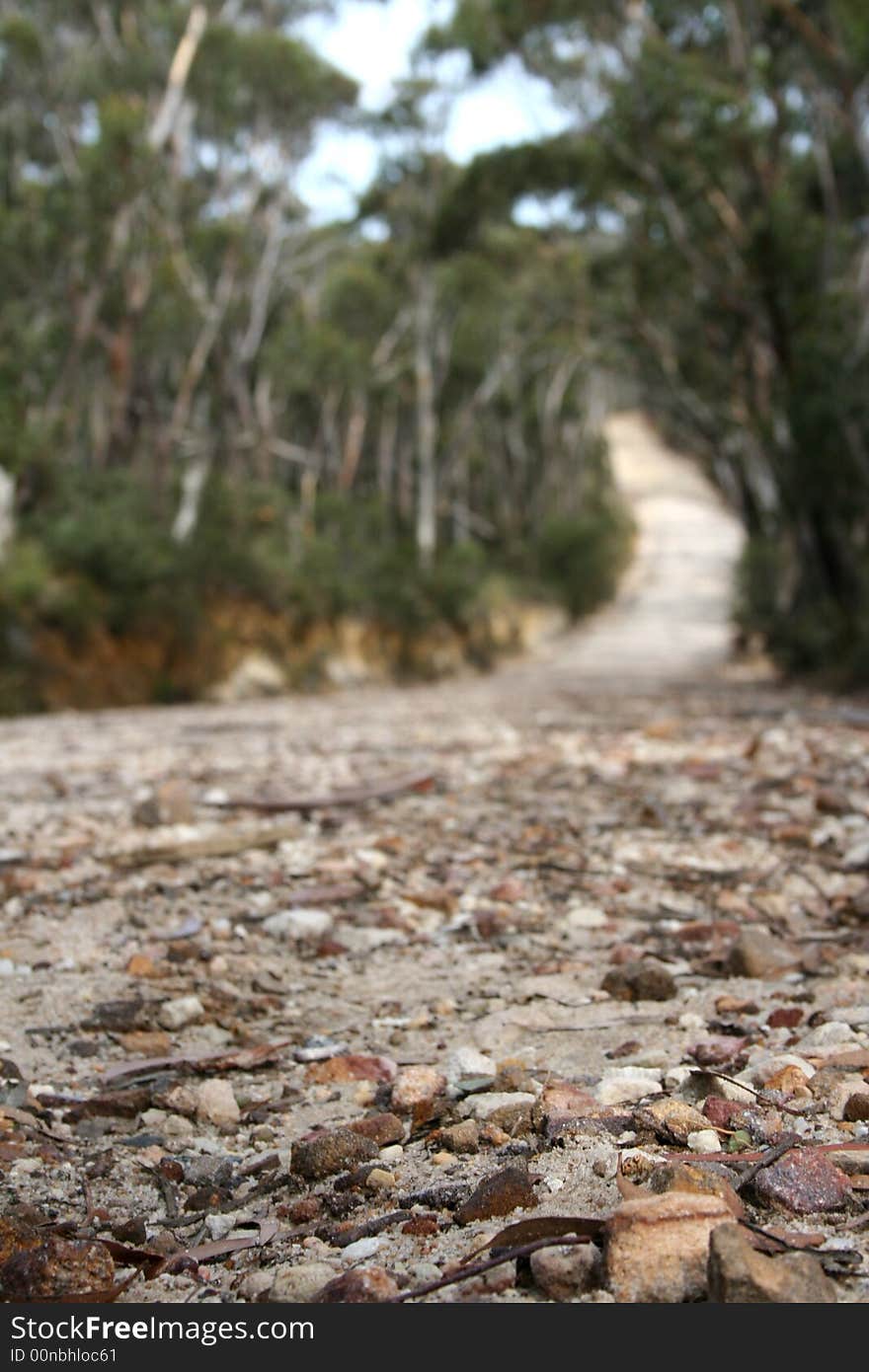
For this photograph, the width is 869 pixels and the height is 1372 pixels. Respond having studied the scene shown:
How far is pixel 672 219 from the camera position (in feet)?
43.0

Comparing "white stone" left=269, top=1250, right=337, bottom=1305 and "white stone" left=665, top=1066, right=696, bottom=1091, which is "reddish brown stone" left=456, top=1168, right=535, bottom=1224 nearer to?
"white stone" left=269, top=1250, right=337, bottom=1305

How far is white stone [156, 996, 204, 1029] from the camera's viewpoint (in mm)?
2756

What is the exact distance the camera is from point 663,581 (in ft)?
130

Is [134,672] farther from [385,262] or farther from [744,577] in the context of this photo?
[385,262]

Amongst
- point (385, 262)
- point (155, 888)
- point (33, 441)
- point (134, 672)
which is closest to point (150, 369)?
point (385, 262)

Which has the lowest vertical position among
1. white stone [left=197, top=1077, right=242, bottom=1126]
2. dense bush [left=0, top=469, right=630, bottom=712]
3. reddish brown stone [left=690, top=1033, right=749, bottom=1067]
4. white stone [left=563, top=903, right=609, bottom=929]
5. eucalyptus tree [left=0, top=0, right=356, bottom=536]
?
white stone [left=197, top=1077, right=242, bottom=1126]

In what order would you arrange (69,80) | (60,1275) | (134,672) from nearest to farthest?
(60,1275) → (134,672) → (69,80)

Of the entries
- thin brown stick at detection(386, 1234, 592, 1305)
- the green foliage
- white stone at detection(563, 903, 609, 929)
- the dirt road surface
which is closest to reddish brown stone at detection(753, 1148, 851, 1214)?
the dirt road surface

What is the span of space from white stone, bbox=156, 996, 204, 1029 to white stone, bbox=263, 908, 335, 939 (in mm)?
578

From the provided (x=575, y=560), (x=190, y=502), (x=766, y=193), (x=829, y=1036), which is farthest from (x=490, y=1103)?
(x=575, y=560)

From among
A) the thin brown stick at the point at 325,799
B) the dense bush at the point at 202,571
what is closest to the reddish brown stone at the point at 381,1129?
the thin brown stick at the point at 325,799

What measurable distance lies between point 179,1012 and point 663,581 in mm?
37876

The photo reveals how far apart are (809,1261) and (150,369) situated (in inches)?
865

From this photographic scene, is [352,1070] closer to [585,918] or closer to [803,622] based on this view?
[585,918]
